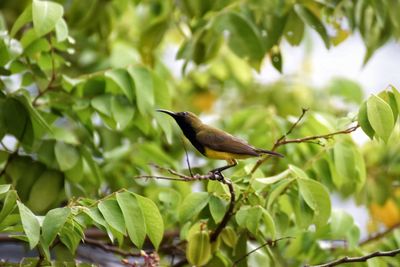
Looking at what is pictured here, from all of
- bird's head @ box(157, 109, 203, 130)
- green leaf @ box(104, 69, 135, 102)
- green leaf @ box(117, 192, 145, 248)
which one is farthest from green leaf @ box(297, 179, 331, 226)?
green leaf @ box(104, 69, 135, 102)

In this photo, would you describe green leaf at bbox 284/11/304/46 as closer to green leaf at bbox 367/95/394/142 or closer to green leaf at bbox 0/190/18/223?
green leaf at bbox 367/95/394/142

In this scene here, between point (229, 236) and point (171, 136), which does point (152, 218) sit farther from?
point (171, 136)

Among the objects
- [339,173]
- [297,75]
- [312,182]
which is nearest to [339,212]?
[339,173]

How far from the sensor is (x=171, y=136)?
16.2ft

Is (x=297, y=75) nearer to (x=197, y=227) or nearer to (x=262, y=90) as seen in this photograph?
(x=262, y=90)

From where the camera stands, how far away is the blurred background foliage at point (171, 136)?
413 centimetres

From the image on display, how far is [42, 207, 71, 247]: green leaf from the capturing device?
345 cm

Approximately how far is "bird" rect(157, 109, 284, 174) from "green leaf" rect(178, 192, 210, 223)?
0.51ft

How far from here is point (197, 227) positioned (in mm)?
4109

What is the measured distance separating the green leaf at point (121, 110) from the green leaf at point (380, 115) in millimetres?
1423

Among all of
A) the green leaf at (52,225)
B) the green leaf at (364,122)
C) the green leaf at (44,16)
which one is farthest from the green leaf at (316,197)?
the green leaf at (44,16)

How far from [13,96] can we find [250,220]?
4.72 feet

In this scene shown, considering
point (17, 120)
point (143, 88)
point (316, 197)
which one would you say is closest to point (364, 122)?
point (316, 197)

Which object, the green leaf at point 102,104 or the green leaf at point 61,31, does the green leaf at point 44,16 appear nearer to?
the green leaf at point 61,31
